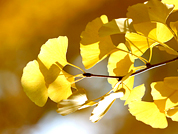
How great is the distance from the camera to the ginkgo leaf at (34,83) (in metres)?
0.18

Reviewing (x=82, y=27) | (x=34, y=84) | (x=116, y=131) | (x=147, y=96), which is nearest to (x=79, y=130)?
(x=116, y=131)

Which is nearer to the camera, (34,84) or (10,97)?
(34,84)

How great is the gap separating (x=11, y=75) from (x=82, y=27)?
13.4 inches

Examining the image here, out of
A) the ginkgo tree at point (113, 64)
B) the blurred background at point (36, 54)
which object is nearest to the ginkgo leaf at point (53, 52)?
the ginkgo tree at point (113, 64)

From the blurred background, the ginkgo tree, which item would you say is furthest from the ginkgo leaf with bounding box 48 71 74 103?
the blurred background

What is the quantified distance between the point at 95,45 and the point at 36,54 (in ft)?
2.27

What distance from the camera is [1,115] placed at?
86cm

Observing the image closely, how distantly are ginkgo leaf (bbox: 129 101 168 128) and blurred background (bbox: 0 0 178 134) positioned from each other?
59 centimetres

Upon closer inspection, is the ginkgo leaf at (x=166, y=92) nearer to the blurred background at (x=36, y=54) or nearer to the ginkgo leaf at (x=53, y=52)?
the ginkgo leaf at (x=53, y=52)

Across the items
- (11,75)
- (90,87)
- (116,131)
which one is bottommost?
(116,131)

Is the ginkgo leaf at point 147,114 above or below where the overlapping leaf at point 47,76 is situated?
below

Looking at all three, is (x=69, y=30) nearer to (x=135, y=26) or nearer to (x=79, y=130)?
(x=79, y=130)

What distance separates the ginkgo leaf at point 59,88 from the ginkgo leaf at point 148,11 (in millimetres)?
81

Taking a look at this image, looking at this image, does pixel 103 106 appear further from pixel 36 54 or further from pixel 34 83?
pixel 36 54
